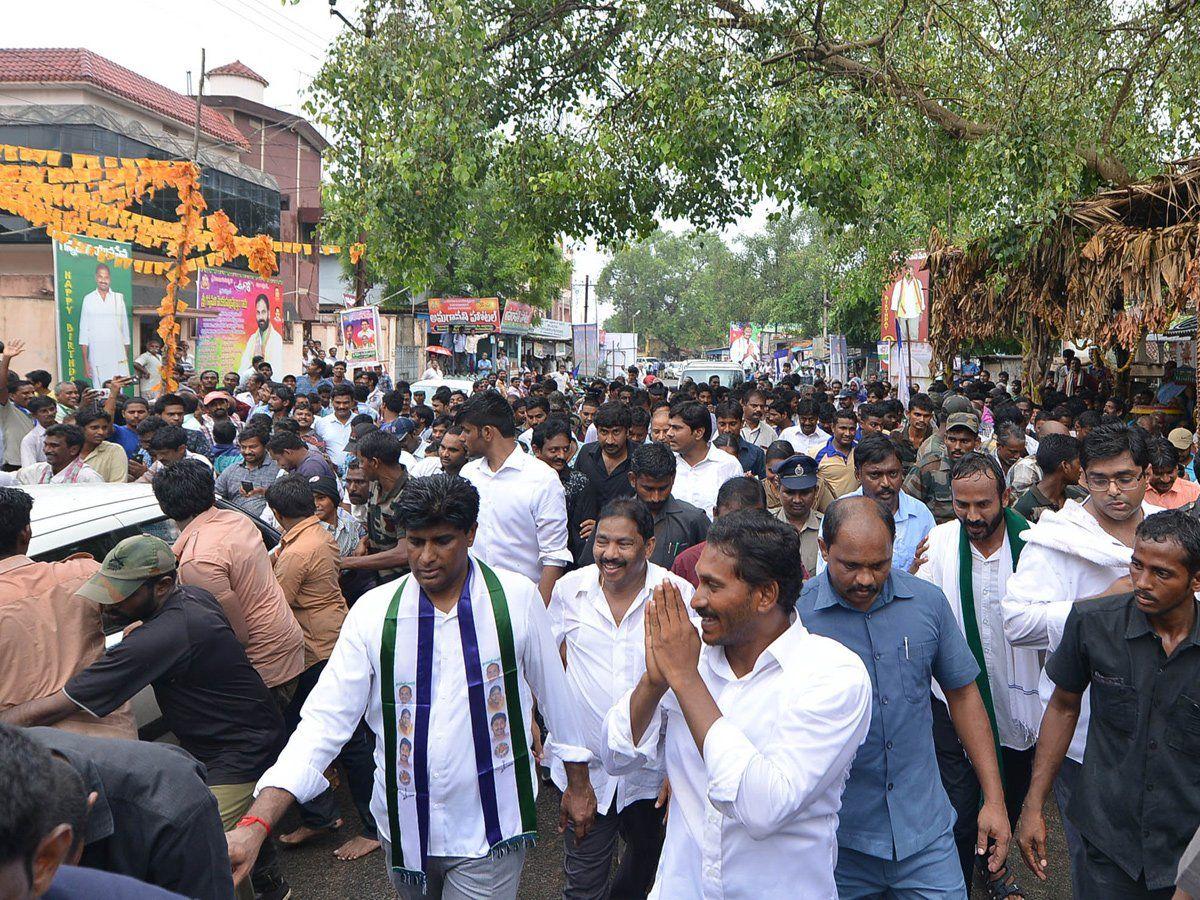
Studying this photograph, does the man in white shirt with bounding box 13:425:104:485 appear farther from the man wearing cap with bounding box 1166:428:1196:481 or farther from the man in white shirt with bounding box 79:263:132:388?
the man wearing cap with bounding box 1166:428:1196:481

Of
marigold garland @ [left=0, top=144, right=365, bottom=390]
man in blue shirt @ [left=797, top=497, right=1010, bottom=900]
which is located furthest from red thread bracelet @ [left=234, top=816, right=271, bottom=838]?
marigold garland @ [left=0, top=144, right=365, bottom=390]

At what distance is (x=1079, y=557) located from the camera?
12.2 feet

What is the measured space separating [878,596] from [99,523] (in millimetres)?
3507

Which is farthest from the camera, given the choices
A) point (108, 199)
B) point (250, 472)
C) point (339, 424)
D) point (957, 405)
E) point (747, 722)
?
point (108, 199)

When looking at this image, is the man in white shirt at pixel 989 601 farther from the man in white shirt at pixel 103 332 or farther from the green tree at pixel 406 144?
the man in white shirt at pixel 103 332

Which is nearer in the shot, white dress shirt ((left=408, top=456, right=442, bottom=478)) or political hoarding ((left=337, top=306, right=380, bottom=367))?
white dress shirt ((left=408, top=456, right=442, bottom=478))

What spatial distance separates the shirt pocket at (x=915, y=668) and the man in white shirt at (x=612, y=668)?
867mm

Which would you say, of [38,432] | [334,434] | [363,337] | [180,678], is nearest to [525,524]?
[180,678]

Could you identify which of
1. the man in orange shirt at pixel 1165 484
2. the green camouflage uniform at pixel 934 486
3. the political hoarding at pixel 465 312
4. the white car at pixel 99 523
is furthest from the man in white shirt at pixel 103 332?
the political hoarding at pixel 465 312

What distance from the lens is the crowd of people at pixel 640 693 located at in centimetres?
227

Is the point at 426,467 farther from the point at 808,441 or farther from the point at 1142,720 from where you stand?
the point at 1142,720

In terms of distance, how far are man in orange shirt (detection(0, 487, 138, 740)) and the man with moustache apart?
3.11m

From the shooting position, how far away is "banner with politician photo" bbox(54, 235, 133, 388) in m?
13.2

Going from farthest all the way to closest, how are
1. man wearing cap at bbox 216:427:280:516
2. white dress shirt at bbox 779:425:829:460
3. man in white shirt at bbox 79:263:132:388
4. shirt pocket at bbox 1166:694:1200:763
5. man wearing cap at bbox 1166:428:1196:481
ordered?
man in white shirt at bbox 79:263:132:388 < white dress shirt at bbox 779:425:829:460 < man wearing cap at bbox 1166:428:1196:481 < man wearing cap at bbox 216:427:280:516 < shirt pocket at bbox 1166:694:1200:763
